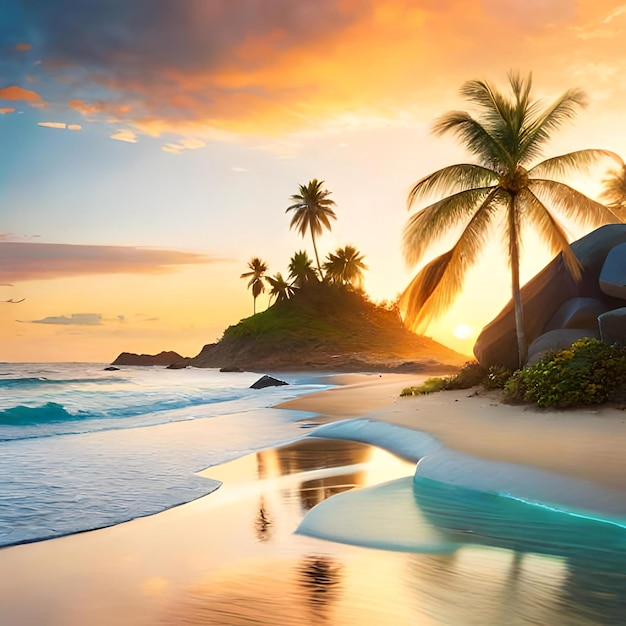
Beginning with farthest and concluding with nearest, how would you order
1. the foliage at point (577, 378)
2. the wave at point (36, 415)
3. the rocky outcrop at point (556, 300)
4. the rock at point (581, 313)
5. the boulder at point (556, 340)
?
the wave at point (36, 415)
the rocky outcrop at point (556, 300)
the rock at point (581, 313)
the boulder at point (556, 340)
the foliage at point (577, 378)

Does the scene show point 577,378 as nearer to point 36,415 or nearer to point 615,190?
point 36,415

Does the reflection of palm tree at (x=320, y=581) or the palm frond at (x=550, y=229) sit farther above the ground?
the palm frond at (x=550, y=229)

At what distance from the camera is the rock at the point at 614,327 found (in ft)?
43.7

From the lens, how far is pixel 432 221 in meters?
16.2

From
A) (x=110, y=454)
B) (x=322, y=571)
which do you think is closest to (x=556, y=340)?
(x=110, y=454)

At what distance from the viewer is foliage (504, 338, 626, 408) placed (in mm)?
11625

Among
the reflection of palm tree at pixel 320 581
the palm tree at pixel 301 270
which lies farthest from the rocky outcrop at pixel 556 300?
the palm tree at pixel 301 270

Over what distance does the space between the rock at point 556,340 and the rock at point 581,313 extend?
25cm

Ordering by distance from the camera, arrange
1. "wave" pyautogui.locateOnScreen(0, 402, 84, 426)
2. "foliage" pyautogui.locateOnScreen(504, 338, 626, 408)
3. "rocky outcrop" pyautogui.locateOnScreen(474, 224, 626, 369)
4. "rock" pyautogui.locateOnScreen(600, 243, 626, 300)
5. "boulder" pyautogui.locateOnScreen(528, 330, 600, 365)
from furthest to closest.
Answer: "wave" pyautogui.locateOnScreen(0, 402, 84, 426), "rocky outcrop" pyautogui.locateOnScreen(474, 224, 626, 369), "boulder" pyautogui.locateOnScreen(528, 330, 600, 365), "rock" pyautogui.locateOnScreen(600, 243, 626, 300), "foliage" pyautogui.locateOnScreen(504, 338, 626, 408)

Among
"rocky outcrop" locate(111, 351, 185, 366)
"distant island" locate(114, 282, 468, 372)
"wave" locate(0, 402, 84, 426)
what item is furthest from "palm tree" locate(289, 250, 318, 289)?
"wave" locate(0, 402, 84, 426)

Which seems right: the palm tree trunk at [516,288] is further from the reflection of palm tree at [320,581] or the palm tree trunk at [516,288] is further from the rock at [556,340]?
the reflection of palm tree at [320,581]

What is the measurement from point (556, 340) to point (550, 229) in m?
2.98

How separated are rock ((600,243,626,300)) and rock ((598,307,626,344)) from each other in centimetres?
127

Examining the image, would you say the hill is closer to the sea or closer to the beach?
the sea
